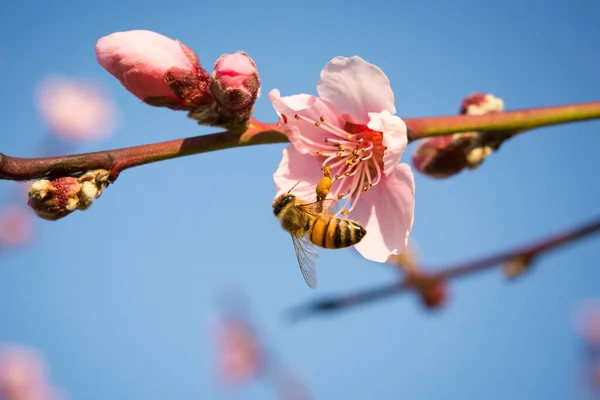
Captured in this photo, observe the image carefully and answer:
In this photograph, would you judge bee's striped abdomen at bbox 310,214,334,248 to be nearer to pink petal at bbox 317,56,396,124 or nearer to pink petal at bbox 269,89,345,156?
pink petal at bbox 269,89,345,156

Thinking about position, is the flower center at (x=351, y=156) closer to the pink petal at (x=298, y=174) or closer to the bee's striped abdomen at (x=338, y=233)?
the pink petal at (x=298, y=174)

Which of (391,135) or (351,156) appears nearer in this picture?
(391,135)

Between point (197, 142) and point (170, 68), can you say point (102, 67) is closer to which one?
point (170, 68)

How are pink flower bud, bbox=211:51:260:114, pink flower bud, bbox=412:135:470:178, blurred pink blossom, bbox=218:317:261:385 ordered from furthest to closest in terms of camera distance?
blurred pink blossom, bbox=218:317:261:385, pink flower bud, bbox=412:135:470:178, pink flower bud, bbox=211:51:260:114

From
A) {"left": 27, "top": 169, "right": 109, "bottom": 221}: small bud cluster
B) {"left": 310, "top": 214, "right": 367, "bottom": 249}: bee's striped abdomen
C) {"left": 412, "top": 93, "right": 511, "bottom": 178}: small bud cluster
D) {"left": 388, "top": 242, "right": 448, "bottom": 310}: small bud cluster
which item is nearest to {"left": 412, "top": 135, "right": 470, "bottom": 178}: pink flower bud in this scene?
{"left": 412, "top": 93, "right": 511, "bottom": 178}: small bud cluster

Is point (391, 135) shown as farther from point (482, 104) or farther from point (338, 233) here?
point (482, 104)

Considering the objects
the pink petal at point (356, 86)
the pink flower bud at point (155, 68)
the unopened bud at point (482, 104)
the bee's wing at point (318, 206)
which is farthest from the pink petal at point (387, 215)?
the pink flower bud at point (155, 68)

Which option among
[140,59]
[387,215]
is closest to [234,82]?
[140,59]
